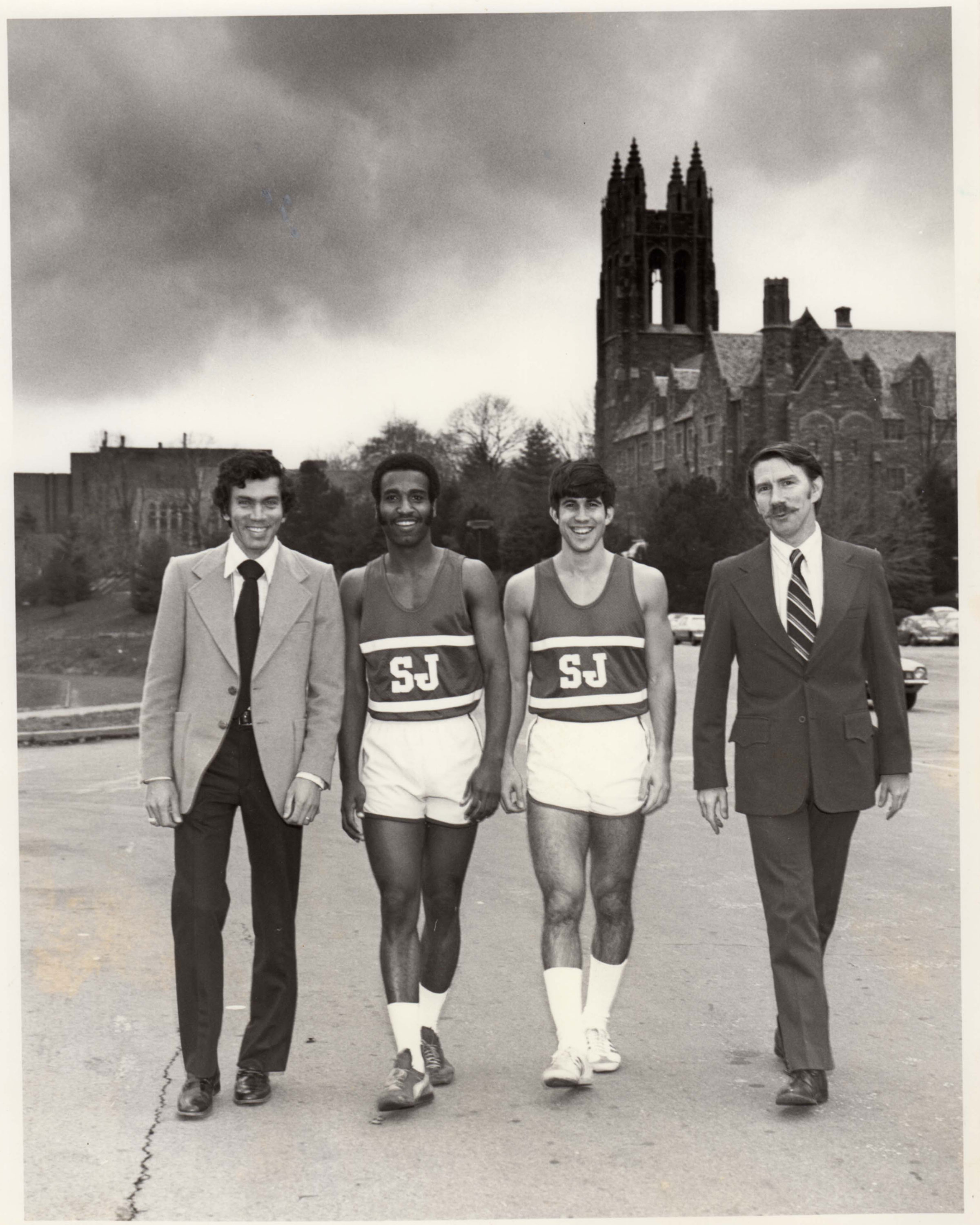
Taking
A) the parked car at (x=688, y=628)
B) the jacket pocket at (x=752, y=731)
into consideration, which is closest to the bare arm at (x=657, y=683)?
the jacket pocket at (x=752, y=731)

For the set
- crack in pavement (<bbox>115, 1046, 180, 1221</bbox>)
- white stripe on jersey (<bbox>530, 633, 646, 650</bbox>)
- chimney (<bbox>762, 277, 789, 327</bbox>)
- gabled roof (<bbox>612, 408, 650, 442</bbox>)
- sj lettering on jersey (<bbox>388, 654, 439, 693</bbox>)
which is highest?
chimney (<bbox>762, 277, 789, 327</bbox>)

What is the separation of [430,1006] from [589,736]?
1.11 metres

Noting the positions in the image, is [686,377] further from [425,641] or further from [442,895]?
[442,895]

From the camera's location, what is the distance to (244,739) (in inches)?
194

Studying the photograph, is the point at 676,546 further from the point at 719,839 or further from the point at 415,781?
the point at 415,781

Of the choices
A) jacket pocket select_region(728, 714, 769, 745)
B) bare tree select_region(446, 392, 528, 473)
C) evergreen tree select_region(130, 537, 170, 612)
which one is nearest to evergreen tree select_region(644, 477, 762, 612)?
bare tree select_region(446, 392, 528, 473)

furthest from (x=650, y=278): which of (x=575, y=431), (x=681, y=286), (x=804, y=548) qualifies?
(x=804, y=548)

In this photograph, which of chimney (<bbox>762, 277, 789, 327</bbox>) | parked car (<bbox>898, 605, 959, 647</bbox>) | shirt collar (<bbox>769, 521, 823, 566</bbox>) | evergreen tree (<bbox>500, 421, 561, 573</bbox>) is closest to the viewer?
shirt collar (<bbox>769, 521, 823, 566</bbox>)

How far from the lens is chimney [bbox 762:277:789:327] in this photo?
69.9 metres

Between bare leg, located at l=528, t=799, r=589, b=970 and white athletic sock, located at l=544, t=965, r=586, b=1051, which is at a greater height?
bare leg, located at l=528, t=799, r=589, b=970

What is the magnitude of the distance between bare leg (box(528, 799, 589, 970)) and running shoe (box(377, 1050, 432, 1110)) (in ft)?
1.92

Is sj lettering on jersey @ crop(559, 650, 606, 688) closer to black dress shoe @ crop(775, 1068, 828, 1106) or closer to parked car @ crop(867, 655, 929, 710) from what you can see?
black dress shoe @ crop(775, 1068, 828, 1106)

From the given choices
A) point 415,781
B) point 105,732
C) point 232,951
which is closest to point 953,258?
point 415,781

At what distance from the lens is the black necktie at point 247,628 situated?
4957 millimetres
